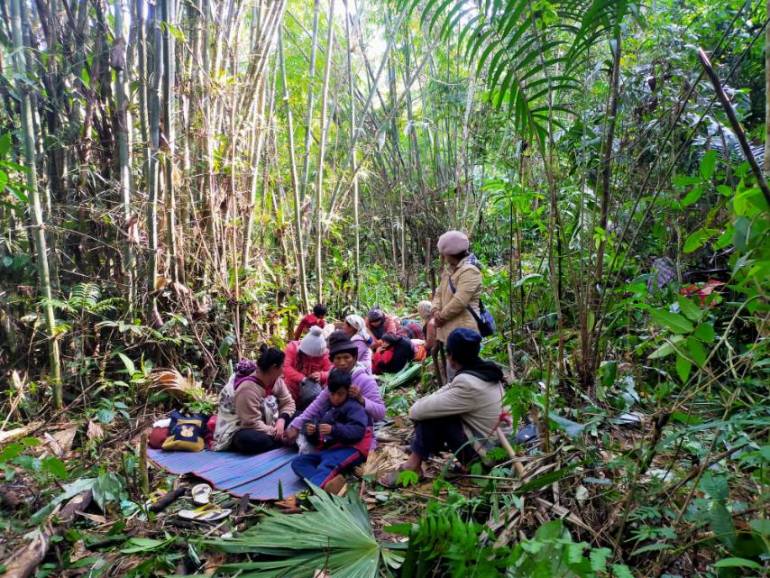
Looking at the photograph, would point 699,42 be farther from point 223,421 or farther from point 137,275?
point 137,275

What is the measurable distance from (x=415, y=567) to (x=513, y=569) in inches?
17.1

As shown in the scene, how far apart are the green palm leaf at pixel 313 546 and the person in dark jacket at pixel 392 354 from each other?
3.08 meters

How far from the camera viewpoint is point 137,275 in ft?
14.5

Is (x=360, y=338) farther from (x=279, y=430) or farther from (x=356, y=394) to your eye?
(x=356, y=394)

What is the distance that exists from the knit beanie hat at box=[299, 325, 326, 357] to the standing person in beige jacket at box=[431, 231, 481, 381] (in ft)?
3.58

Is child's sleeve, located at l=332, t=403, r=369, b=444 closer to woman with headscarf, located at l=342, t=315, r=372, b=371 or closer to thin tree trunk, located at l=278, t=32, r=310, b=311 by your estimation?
woman with headscarf, located at l=342, t=315, r=372, b=371

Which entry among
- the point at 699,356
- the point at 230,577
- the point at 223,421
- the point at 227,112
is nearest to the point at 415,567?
the point at 230,577

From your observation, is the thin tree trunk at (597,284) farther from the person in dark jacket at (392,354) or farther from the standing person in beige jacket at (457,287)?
the person in dark jacket at (392,354)

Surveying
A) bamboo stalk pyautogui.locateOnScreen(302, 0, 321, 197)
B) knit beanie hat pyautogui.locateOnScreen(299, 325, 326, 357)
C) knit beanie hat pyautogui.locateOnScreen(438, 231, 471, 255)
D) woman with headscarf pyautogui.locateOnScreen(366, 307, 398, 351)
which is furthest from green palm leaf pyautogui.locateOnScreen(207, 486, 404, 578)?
bamboo stalk pyautogui.locateOnScreen(302, 0, 321, 197)

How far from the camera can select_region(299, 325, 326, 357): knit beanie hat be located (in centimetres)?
430

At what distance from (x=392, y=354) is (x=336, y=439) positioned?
2.20 metres

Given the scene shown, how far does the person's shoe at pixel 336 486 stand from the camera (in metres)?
2.85

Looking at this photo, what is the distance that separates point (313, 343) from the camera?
14.2 feet

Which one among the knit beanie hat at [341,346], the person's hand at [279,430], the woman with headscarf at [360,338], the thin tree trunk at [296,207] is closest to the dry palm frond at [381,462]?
the knit beanie hat at [341,346]
